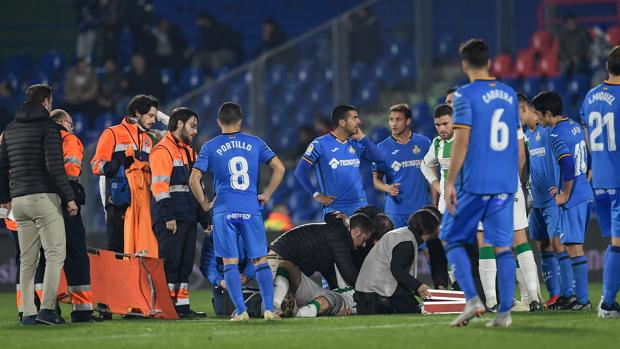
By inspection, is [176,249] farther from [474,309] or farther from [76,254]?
[474,309]

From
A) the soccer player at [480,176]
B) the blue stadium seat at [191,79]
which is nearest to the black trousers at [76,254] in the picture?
the soccer player at [480,176]

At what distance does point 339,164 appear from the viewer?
12.9 m

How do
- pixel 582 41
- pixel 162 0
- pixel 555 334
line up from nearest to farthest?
pixel 555 334 < pixel 582 41 < pixel 162 0

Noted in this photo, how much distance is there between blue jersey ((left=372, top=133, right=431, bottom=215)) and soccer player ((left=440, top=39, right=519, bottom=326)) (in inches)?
171

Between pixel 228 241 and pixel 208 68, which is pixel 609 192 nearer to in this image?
pixel 228 241

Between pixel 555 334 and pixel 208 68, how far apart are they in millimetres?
16081

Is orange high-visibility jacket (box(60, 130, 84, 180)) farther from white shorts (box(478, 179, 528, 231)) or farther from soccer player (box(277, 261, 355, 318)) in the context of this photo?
white shorts (box(478, 179, 528, 231))

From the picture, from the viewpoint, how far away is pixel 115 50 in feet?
80.5

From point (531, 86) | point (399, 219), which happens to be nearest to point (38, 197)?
point (399, 219)

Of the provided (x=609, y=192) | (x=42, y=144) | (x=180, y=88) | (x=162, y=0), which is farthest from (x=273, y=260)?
(x=162, y=0)

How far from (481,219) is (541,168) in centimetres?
302

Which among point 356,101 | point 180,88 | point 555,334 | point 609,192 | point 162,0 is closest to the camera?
point 555,334

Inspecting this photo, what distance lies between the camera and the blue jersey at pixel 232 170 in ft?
34.6

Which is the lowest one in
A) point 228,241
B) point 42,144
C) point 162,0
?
point 228,241
